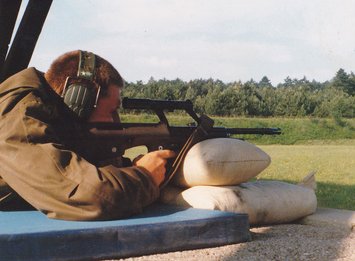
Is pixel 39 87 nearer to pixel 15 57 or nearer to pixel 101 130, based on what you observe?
pixel 101 130

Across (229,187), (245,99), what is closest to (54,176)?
(229,187)

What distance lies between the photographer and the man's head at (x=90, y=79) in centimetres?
346

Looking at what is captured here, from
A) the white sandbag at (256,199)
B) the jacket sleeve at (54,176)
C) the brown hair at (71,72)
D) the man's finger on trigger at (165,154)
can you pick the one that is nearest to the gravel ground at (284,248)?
the white sandbag at (256,199)

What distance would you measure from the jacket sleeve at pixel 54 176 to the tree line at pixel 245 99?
3381 centimetres

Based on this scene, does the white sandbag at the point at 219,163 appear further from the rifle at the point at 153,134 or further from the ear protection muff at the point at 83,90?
the ear protection muff at the point at 83,90

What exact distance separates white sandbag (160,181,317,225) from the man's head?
811 millimetres

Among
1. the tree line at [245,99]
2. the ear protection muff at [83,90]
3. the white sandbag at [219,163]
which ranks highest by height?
the ear protection muff at [83,90]

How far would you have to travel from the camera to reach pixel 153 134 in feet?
12.6

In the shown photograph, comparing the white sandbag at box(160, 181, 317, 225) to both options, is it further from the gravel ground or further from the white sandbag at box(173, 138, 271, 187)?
the gravel ground

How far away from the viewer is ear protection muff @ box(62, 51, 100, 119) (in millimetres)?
3395

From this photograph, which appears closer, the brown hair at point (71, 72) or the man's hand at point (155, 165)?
the man's hand at point (155, 165)

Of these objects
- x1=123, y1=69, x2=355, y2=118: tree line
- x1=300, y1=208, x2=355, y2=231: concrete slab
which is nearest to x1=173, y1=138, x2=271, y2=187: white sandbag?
x1=300, y1=208, x2=355, y2=231: concrete slab

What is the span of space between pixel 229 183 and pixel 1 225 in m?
1.78

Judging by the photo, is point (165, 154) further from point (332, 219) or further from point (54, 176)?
point (332, 219)
